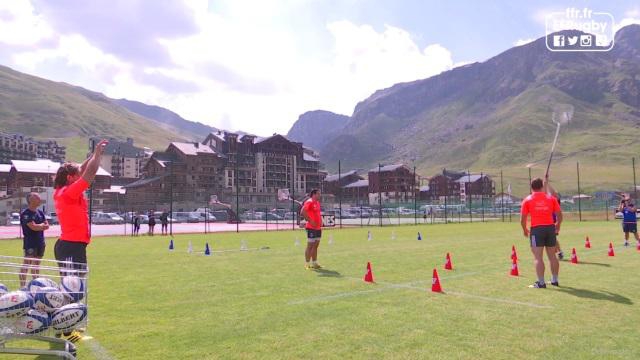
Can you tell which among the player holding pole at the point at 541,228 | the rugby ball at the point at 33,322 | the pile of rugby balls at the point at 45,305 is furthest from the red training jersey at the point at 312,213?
the rugby ball at the point at 33,322

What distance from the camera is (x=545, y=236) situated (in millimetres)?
10953

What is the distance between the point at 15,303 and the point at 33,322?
12.1 inches

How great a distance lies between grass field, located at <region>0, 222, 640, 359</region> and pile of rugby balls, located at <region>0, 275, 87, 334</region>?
33.2 inches

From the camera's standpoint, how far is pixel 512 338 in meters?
6.98

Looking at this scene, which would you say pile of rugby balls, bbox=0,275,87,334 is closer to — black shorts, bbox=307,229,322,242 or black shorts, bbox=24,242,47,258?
black shorts, bbox=24,242,47,258

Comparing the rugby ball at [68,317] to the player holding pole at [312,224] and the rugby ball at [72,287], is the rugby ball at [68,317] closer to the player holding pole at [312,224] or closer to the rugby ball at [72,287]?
the rugby ball at [72,287]

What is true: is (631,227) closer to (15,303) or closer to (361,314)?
(361,314)

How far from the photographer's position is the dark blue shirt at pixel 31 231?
10000mm

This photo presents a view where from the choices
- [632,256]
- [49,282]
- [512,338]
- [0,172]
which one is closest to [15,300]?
[49,282]

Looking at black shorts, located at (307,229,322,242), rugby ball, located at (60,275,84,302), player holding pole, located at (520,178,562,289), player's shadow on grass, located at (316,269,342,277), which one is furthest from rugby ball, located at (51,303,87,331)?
black shorts, located at (307,229,322,242)

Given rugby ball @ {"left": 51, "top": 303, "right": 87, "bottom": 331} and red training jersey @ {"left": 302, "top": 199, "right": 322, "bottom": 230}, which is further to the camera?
red training jersey @ {"left": 302, "top": 199, "right": 322, "bottom": 230}

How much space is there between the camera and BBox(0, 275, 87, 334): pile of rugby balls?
5383 mm

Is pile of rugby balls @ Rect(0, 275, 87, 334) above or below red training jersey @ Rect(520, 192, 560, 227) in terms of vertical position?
below

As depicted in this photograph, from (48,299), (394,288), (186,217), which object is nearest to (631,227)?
(394,288)
